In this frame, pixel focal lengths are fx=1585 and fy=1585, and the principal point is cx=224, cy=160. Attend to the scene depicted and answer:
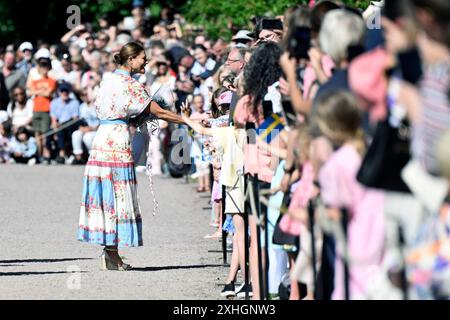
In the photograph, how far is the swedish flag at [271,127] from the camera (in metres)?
10.7

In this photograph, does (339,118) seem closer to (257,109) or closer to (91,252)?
(257,109)

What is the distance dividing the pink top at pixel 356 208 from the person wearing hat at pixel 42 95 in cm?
2103

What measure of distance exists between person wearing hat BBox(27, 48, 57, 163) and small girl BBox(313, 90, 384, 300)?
21.0m

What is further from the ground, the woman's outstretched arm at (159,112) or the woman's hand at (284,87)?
the woman's hand at (284,87)

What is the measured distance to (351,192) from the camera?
7.86 metres

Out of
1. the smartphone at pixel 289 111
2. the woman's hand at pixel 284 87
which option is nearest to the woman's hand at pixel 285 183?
the smartphone at pixel 289 111

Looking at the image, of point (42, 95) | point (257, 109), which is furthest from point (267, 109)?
point (42, 95)

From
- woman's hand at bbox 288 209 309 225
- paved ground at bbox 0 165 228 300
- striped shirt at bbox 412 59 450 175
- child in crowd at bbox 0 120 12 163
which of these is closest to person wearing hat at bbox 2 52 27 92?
child in crowd at bbox 0 120 12 163

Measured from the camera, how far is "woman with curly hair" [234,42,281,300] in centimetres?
1096

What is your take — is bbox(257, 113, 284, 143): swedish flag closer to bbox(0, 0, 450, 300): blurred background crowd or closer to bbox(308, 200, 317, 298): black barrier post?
bbox(0, 0, 450, 300): blurred background crowd

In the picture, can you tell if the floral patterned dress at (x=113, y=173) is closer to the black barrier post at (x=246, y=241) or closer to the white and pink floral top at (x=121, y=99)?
the white and pink floral top at (x=121, y=99)

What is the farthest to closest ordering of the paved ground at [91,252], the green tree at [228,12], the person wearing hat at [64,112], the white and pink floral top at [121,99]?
the person wearing hat at [64,112]
the green tree at [228,12]
the white and pink floral top at [121,99]
the paved ground at [91,252]

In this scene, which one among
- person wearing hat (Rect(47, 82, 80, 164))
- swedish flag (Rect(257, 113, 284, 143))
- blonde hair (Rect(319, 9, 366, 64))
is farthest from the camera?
person wearing hat (Rect(47, 82, 80, 164))

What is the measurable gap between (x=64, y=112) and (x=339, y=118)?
2128 cm
